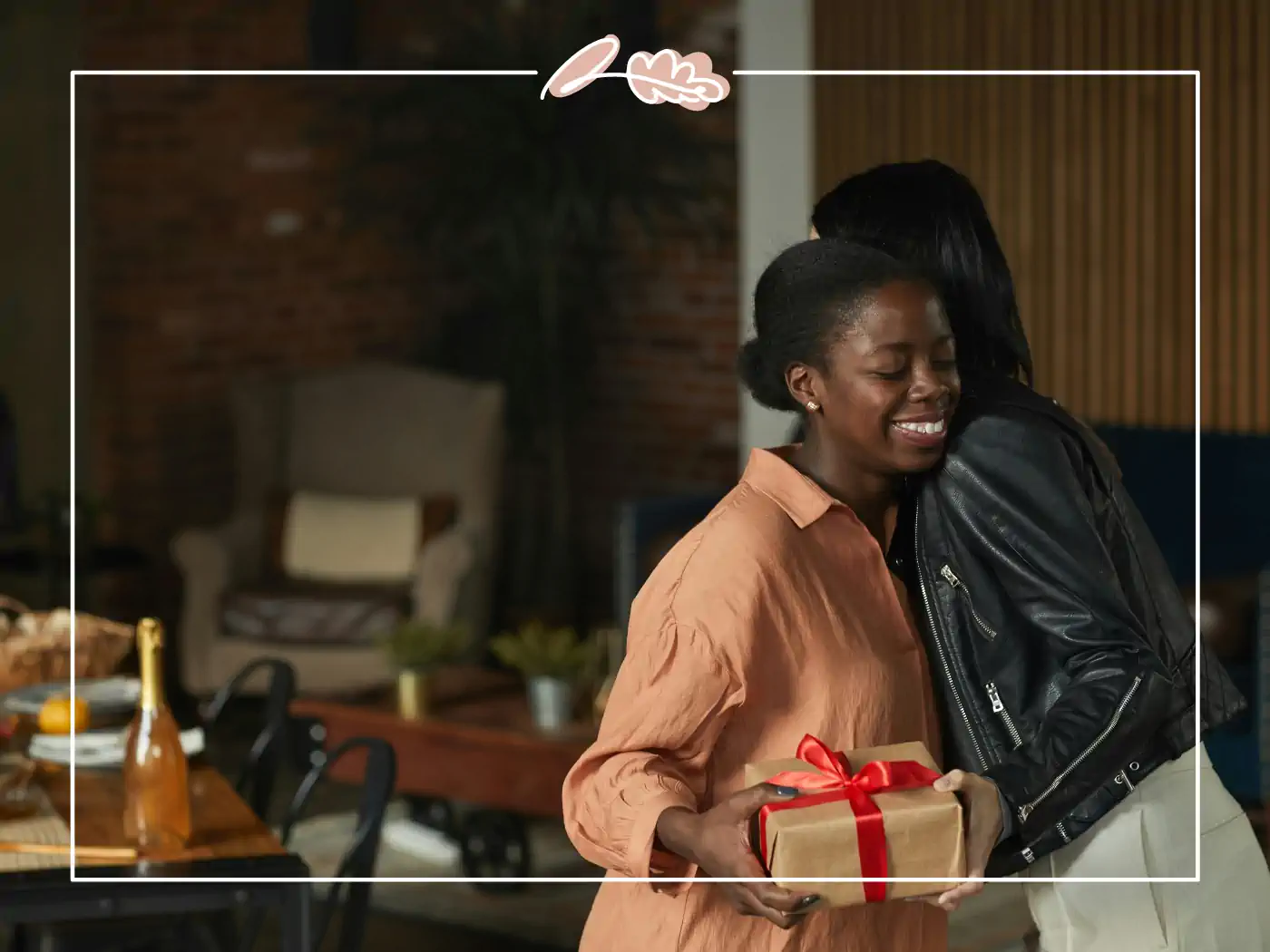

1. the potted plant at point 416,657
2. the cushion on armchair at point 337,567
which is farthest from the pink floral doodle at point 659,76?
the cushion on armchair at point 337,567

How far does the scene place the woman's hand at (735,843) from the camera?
1.50 meters

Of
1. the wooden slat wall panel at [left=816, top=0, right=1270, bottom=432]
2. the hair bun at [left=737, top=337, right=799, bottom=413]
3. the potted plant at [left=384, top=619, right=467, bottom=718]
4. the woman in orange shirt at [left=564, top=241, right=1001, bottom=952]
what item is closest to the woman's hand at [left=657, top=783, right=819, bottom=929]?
the woman in orange shirt at [left=564, top=241, right=1001, bottom=952]

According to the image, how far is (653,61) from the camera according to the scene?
1807mm

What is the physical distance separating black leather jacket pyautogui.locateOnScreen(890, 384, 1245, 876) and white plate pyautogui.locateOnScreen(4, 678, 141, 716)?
178 cm

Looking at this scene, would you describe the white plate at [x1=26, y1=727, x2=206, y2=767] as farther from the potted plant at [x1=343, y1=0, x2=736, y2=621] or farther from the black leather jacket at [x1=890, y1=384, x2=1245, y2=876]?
the potted plant at [x1=343, y1=0, x2=736, y2=621]

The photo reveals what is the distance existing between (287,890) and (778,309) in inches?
45.4

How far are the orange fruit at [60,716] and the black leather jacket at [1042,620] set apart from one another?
1.67m

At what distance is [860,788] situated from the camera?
155 centimetres

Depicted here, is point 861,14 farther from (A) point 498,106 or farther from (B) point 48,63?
(B) point 48,63

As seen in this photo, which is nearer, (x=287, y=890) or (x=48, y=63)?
(x=287, y=890)

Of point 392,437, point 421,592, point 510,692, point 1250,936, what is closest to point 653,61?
point 1250,936

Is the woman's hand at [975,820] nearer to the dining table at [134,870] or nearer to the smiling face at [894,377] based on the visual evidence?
the smiling face at [894,377]

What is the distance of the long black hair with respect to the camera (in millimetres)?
1661

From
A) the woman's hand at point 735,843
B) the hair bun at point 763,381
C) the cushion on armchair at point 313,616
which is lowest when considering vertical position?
the cushion on armchair at point 313,616
